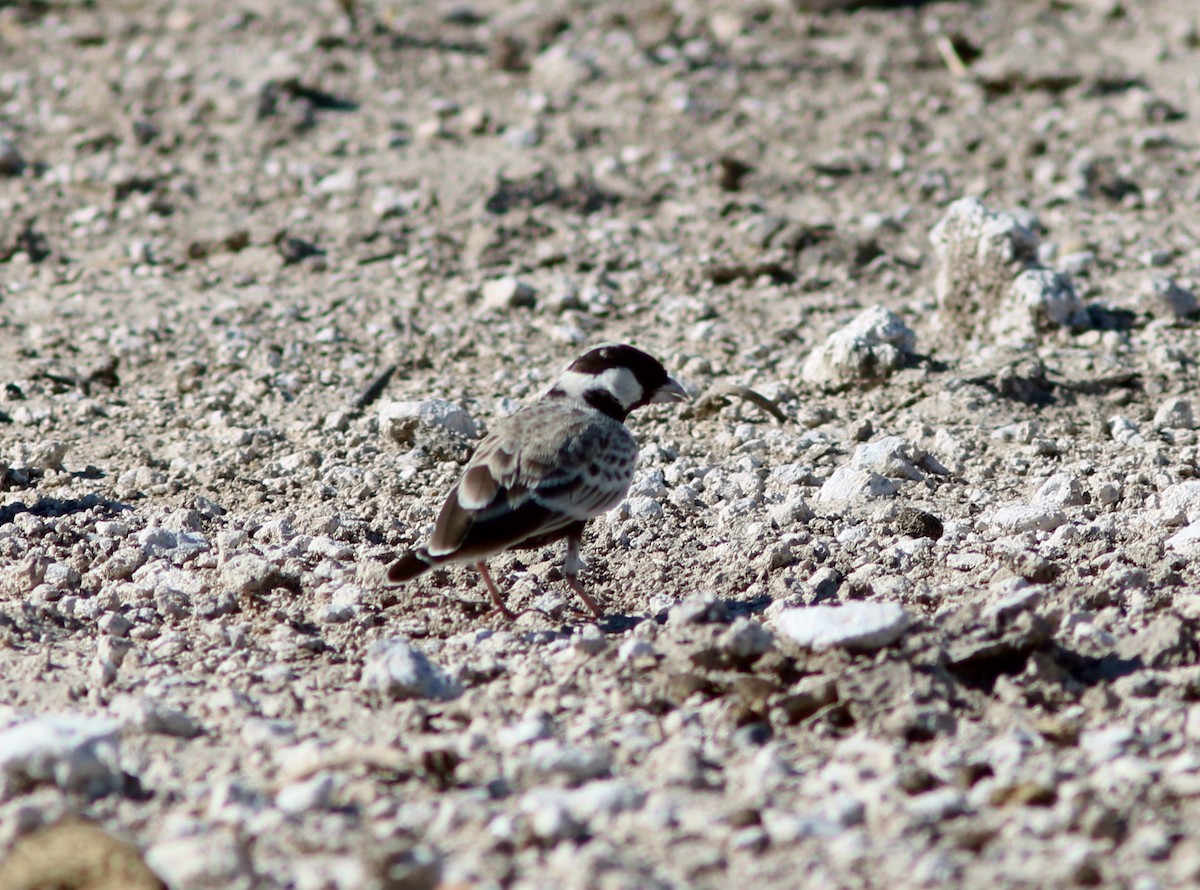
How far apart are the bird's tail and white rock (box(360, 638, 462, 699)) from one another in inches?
18.2

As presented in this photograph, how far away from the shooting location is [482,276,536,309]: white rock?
755 centimetres

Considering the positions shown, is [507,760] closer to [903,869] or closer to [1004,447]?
[903,869]

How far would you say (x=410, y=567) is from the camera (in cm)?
466

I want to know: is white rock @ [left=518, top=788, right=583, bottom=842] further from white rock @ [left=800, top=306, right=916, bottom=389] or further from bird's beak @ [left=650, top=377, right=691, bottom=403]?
white rock @ [left=800, top=306, right=916, bottom=389]

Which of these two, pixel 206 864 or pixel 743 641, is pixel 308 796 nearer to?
pixel 206 864

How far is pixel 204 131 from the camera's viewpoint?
9.79 meters

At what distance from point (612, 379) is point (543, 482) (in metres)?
0.83

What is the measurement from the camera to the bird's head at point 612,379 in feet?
18.6

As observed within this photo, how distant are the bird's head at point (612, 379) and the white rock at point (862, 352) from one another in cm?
122

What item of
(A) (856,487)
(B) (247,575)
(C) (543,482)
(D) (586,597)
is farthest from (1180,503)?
(B) (247,575)

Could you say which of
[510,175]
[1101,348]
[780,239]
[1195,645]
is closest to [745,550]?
[1195,645]

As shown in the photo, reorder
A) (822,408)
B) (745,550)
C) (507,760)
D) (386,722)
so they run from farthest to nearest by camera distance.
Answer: (822,408), (745,550), (386,722), (507,760)

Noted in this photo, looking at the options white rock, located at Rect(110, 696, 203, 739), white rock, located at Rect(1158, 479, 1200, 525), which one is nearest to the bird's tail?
white rock, located at Rect(110, 696, 203, 739)

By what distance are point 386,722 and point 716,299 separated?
4110mm
